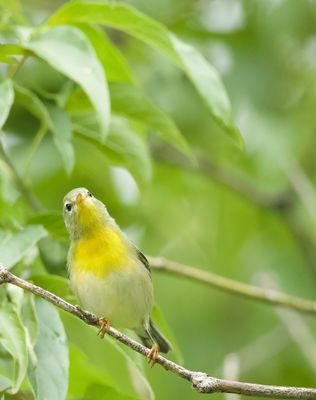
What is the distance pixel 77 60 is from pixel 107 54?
1.39ft

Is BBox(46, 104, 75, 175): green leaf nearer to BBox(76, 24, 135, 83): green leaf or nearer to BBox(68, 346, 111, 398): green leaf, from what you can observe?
BBox(76, 24, 135, 83): green leaf

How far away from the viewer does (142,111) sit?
12.3 feet

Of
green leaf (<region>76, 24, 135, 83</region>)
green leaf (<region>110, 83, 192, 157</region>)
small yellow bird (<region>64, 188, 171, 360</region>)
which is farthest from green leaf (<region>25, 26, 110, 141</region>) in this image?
small yellow bird (<region>64, 188, 171, 360</region>)

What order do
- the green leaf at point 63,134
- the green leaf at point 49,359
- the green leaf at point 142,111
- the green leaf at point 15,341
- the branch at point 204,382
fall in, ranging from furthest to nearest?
the green leaf at point 142,111
the green leaf at point 63,134
the green leaf at point 49,359
the green leaf at point 15,341
the branch at point 204,382

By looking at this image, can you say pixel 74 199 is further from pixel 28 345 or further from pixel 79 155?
pixel 79 155

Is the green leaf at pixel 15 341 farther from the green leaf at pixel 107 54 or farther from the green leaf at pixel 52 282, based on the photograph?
the green leaf at pixel 107 54

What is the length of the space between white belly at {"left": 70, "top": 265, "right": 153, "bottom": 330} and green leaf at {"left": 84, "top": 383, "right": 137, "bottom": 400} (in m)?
0.66

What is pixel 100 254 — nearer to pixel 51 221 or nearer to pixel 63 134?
pixel 51 221

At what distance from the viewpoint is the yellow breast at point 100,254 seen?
3924 millimetres

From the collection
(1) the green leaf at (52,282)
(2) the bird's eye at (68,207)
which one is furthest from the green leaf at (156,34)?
(2) the bird's eye at (68,207)

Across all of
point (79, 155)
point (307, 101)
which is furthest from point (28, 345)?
point (307, 101)

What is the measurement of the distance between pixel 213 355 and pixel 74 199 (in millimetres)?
2537

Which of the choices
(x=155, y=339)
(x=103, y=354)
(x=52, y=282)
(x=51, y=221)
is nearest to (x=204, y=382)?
(x=52, y=282)

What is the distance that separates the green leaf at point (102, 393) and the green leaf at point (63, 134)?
0.75m
